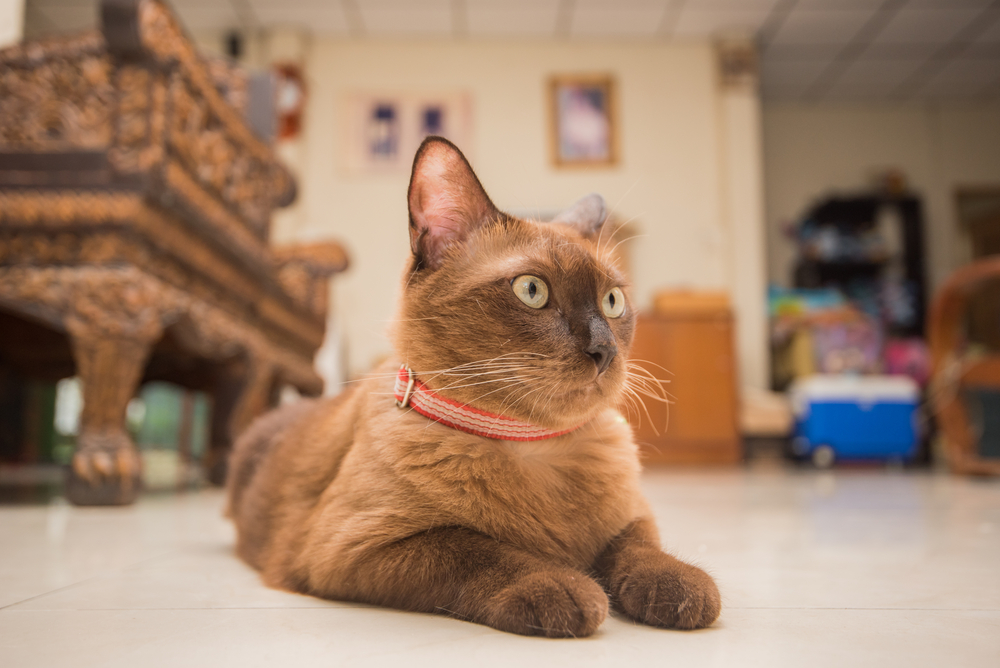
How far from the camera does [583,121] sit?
5805mm

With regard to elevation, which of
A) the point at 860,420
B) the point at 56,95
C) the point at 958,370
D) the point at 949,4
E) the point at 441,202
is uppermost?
the point at 949,4

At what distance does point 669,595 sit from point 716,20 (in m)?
5.84

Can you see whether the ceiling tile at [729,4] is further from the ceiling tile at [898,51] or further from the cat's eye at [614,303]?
the cat's eye at [614,303]

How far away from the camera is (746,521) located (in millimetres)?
1776

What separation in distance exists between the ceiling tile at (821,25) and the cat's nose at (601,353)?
5.71m

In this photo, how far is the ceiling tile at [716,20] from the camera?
542 centimetres

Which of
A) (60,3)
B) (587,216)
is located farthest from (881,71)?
(60,3)

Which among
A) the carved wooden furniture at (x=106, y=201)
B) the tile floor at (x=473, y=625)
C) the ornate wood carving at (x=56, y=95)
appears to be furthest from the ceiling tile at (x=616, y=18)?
the tile floor at (x=473, y=625)

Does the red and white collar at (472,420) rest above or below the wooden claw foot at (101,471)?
above

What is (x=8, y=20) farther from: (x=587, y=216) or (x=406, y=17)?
(x=406, y=17)

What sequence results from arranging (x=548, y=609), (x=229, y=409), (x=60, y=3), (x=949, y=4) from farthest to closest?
(x=60, y=3) < (x=949, y=4) < (x=229, y=409) < (x=548, y=609)

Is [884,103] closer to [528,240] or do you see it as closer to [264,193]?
[264,193]

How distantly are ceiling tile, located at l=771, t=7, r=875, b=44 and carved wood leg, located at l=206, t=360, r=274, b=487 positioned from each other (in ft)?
16.8

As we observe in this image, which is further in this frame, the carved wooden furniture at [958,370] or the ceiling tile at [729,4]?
the ceiling tile at [729,4]
